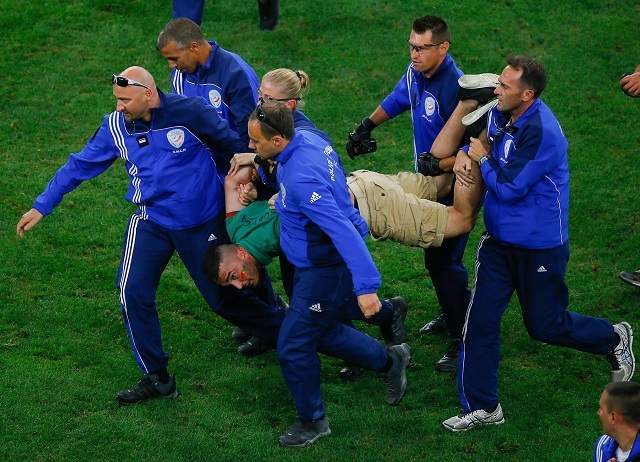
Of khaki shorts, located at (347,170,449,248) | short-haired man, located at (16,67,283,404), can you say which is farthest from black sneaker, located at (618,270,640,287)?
short-haired man, located at (16,67,283,404)

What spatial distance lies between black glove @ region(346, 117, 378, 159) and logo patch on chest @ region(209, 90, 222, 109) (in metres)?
1.13

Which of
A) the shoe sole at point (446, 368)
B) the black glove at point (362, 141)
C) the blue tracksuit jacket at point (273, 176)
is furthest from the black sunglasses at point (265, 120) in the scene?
the shoe sole at point (446, 368)

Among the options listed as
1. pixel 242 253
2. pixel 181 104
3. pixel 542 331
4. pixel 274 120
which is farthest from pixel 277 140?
pixel 542 331

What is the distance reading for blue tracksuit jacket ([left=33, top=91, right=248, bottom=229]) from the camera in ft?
24.8

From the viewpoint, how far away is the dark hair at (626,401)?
228 inches

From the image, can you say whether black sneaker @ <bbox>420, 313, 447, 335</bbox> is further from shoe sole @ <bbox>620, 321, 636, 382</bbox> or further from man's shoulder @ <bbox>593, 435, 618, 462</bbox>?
man's shoulder @ <bbox>593, 435, 618, 462</bbox>

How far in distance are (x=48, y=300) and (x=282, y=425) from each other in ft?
8.47

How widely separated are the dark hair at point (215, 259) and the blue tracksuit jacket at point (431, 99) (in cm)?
172

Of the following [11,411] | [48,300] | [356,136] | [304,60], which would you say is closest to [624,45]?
[304,60]

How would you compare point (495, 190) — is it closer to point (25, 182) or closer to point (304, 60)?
point (25, 182)

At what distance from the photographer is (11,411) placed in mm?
7527

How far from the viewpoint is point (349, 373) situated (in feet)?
26.9

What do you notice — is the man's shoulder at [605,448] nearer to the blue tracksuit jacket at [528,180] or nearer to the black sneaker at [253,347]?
the blue tracksuit jacket at [528,180]

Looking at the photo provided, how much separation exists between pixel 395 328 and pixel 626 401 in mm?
2844
